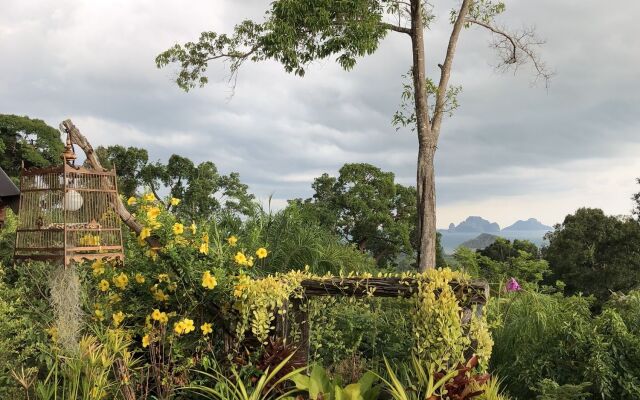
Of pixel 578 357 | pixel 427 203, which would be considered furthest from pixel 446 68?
pixel 578 357

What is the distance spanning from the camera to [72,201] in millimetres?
4660

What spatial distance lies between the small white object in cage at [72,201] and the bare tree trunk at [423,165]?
5446mm

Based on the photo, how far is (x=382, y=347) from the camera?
4.74 metres

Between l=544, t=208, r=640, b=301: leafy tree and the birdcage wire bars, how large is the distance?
2001cm

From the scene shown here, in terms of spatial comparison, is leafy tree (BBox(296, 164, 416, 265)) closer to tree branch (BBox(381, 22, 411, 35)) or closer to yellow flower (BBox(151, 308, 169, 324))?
tree branch (BBox(381, 22, 411, 35))

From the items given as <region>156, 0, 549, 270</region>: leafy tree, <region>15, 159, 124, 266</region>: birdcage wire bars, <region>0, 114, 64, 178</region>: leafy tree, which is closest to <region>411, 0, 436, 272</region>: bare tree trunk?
<region>156, 0, 549, 270</region>: leafy tree

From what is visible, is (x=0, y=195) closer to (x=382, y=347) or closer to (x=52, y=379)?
(x=52, y=379)

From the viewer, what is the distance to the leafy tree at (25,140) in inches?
1024

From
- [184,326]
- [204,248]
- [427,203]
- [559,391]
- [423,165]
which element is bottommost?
[559,391]

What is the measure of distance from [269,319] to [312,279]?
40cm

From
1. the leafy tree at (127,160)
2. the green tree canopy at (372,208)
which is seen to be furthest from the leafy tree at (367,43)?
the leafy tree at (127,160)

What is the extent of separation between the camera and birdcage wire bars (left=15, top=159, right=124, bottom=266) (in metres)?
4.59

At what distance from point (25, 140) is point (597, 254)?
25832 mm

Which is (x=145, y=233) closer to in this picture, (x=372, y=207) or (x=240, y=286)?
(x=240, y=286)
